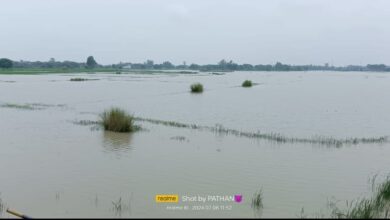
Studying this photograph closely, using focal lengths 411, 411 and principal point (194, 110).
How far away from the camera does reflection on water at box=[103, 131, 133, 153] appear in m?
13.0

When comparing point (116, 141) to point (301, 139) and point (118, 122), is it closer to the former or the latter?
point (118, 122)

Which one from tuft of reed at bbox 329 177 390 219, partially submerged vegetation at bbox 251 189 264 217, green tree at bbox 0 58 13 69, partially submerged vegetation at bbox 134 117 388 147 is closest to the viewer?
tuft of reed at bbox 329 177 390 219

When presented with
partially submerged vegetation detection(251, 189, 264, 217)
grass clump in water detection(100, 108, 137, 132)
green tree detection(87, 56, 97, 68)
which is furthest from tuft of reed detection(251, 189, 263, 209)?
green tree detection(87, 56, 97, 68)

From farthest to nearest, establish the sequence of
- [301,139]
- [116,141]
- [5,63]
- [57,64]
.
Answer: [57,64] → [5,63] → [301,139] → [116,141]

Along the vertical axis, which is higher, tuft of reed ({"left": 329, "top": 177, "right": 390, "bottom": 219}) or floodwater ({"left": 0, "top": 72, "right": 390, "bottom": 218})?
tuft of reed ({"left": 329, "top": 177, "right": 390, "bottom": 219})

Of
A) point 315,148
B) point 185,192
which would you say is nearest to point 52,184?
point 185,192

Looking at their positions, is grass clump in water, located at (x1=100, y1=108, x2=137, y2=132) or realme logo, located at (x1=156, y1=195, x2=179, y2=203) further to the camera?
grass clump in water, located at (x1=100, y1=108, x2=137, y2=132)

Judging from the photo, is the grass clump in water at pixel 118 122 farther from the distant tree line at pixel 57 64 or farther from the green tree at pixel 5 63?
the distant tree line at pixel 57 64

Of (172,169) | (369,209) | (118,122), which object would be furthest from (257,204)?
(118,122)

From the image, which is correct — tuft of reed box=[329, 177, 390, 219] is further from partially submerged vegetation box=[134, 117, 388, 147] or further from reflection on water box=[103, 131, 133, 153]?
reflection on water box=[103, 131, 133, 153]

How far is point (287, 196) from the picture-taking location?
8547 millimetres

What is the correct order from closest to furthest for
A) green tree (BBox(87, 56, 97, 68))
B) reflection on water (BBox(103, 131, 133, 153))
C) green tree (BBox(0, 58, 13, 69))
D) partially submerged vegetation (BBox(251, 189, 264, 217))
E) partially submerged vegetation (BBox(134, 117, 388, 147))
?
partially submerged vegetation (BBox(251, 189, 264, 217)) → reflection on water (BBox(103, 131, 133, 153)) → partially submerged vegetation (BBox(134, 117, 388, 147)) → green tree (BBox(0, 58, 13, 69)) → green tree (BBox(87, 56, 97, 68))

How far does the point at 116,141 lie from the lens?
14266mm

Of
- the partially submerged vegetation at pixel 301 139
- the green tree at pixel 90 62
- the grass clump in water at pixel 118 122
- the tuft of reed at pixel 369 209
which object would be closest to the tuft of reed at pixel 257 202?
the tuft of reed at pixel 369 209
